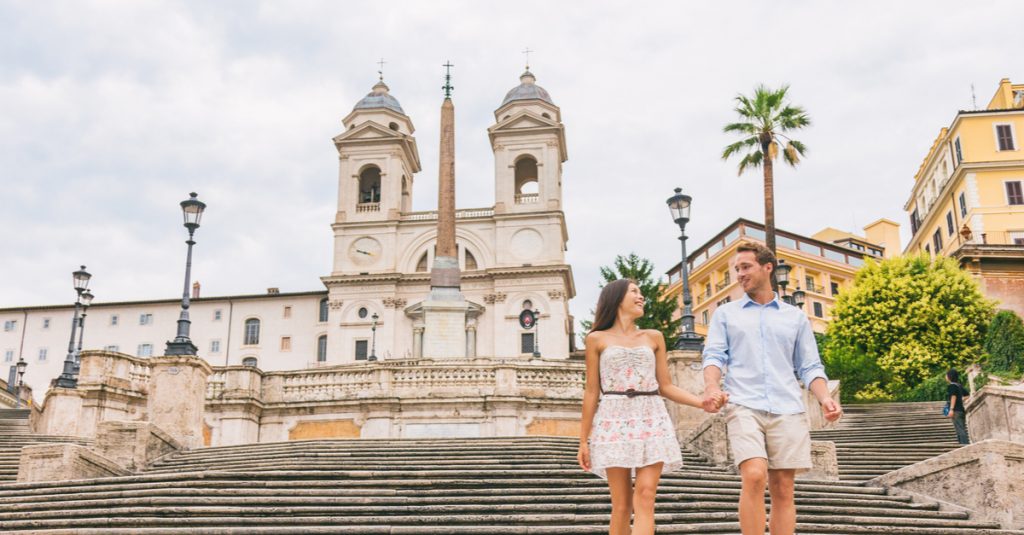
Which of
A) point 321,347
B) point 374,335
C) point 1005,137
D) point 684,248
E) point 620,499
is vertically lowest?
point 620,499

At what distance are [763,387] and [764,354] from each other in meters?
0.22

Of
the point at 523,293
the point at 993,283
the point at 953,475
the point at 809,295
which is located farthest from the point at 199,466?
the point at 809,295

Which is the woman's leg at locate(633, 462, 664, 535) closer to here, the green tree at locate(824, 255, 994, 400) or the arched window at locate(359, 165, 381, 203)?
the green tree at locate(824, 255, 994, 400)

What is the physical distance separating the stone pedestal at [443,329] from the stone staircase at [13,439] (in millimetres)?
14350

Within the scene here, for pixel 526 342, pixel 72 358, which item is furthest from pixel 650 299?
pixel 72 358

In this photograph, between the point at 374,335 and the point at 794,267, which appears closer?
the point at 374,335

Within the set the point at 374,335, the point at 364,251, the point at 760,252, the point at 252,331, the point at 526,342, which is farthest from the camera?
the point at 252,331

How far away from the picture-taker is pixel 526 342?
63969mm

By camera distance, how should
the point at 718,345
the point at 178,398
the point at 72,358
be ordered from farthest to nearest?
the point at 72,358 < the point at 178,398 < the point at 718,345

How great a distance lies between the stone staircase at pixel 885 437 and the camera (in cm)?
1436

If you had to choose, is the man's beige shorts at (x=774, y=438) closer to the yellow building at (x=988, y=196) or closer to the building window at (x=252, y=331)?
the yellow building at (x=988, y=196)

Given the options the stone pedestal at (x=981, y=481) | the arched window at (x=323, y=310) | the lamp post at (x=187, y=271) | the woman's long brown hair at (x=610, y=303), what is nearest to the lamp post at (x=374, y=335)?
the arched window at (x=323, y=310)

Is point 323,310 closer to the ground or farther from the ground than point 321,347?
farther from the ground

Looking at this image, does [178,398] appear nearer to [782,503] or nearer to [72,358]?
[72,358]
